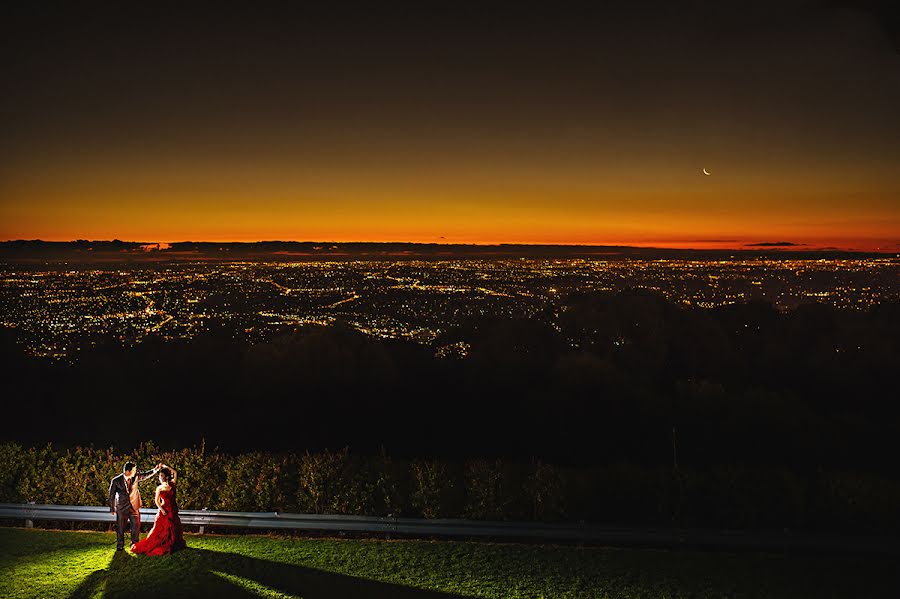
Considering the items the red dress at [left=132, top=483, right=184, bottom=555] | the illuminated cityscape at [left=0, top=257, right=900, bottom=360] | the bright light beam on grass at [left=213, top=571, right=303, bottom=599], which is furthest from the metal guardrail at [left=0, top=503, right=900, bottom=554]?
the illuminated cityscape at [left=0, top=257, right=900, bottom=360]

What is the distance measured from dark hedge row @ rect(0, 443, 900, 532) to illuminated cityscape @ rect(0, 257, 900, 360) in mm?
32379

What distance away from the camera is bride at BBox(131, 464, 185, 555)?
1182cm

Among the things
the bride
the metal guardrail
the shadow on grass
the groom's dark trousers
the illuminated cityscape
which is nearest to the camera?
the shadow on grass

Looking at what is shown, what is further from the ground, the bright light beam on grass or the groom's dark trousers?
the groom's dark trousers

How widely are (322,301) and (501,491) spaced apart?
8860 centimetres

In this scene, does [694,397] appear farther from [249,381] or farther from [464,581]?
[464,581]

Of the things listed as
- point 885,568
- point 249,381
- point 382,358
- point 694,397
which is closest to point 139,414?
point 249,381

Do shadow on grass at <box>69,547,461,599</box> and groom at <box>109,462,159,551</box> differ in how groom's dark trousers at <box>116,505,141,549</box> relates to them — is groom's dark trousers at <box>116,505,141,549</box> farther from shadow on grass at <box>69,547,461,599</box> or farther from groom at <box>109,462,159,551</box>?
shadow on grass at <box>69,547,461,599</box>

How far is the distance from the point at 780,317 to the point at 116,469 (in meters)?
47.8

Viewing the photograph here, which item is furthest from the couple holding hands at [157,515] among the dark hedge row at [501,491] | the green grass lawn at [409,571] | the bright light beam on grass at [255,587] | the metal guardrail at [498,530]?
the dark hedge row at [501,491]

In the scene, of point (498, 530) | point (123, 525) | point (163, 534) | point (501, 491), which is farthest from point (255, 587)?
point (501, 491)

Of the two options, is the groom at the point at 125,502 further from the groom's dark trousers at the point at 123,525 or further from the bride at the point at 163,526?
the bride at the point at 163,526

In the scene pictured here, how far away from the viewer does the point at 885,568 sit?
11.4 metres

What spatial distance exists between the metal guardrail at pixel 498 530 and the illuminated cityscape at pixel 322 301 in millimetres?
33315
